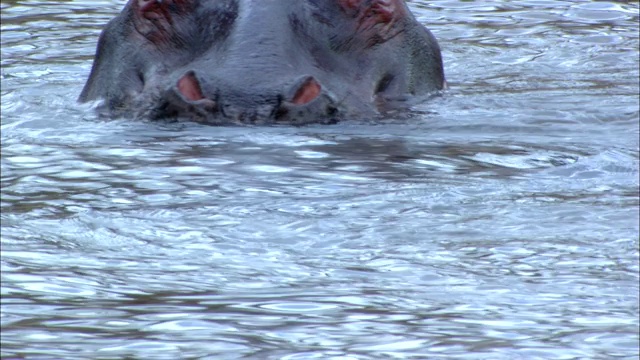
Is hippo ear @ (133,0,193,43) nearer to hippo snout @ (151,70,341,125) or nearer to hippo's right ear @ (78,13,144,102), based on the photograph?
hippo's right ear @ (78,13,144,102)

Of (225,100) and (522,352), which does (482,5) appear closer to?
(225,100)

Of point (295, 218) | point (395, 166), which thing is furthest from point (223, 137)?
point (295, 218)

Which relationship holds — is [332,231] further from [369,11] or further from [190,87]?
[369,11]

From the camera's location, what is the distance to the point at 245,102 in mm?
6805

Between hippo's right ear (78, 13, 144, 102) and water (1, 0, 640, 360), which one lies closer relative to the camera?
water (1, 0, 640, 360)

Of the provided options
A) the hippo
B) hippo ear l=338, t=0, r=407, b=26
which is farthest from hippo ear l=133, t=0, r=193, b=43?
hippo ear l=338, t=0, r=407, b=26

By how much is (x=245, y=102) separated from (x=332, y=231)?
2.16m

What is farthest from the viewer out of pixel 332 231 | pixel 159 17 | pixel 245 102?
pixel 159 17

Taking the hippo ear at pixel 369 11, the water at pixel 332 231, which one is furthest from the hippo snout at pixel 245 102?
the hippo ear at pixel 369 11

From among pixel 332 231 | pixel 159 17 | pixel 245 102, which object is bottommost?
pixel 245 102

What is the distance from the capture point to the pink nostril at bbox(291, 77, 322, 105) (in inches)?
267

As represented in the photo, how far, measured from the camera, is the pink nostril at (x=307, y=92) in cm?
677

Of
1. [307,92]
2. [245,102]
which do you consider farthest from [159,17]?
[307,92]

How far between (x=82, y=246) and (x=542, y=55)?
5180mm
